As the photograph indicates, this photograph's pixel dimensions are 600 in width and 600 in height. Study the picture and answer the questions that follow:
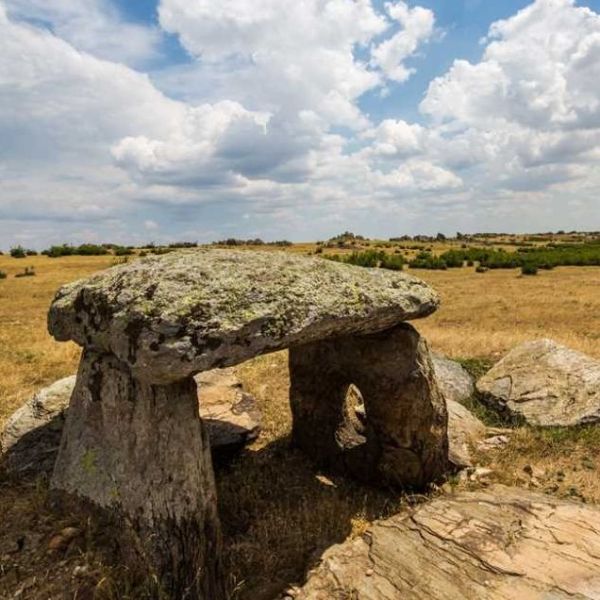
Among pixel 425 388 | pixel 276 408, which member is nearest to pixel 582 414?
pixel 425 388

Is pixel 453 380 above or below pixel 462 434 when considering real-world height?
above

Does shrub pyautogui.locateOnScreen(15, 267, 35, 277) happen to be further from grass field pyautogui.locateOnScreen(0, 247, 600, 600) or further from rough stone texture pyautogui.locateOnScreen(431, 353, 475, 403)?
rough stone texture pyautogui.locateOnScreen(431, 353, 475, 403)

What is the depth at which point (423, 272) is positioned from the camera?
149 ft

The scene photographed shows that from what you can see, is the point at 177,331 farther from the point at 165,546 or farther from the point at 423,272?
the point at 423,272

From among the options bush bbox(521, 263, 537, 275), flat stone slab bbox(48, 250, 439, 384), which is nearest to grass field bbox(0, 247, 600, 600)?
flat stone slab bbox(48, 250, 439, 384)

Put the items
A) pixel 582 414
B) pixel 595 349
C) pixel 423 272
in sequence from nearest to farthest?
1. pixel 582 414
2. pixel 595 349
3. pixel 423 272

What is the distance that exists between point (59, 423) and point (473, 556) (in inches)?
244

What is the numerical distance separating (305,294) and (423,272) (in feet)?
132

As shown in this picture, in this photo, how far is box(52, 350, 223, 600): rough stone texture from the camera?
612cm

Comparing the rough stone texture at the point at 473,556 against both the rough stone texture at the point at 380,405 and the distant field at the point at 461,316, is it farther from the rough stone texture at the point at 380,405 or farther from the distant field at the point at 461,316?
the distant field at the point at 461,316

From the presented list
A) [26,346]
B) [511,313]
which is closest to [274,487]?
[26,346]

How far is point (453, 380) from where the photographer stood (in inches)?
500

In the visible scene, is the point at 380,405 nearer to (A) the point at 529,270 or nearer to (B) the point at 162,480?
(B) the point at 162,480

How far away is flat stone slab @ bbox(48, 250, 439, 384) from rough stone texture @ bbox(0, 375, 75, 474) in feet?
6.96
